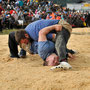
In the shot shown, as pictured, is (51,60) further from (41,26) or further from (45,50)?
(41,26)

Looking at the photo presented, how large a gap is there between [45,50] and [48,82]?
42.2 inches

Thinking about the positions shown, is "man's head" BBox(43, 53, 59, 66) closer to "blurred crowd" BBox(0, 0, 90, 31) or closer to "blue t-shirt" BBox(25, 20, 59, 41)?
"blue t-shirt" BBox(25, 20, 59, 41)

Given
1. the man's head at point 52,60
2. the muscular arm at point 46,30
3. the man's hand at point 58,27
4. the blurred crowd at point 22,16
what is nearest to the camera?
the man's head at point 52,60

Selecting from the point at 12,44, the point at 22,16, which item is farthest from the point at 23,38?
the point at 22,16

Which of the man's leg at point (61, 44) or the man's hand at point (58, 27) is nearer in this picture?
the man's leg at point (61, 44)

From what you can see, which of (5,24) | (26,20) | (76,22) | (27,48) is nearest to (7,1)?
(26,20)

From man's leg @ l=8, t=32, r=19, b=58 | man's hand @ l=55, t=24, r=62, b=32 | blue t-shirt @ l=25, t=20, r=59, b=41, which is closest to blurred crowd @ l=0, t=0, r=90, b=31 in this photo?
man's leg @ l=8, t=32, r=19, b=58

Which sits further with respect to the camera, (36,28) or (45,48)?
(36,28)

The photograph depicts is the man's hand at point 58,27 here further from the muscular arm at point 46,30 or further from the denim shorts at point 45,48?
the denim shorts at point 45,48

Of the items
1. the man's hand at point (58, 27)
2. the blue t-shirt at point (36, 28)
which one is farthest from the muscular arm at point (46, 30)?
the blue t-shirt at point (36, 28)

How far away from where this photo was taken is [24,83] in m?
2.38

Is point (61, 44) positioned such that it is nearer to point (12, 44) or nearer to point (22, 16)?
point (12, 44)

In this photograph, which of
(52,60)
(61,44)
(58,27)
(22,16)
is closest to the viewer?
(52,60)

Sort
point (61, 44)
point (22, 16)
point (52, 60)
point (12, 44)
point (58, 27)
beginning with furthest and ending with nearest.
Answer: point (22, 16)
point (12, 44)
point (58, 27)
point (61, 44)
point (52, 60)
